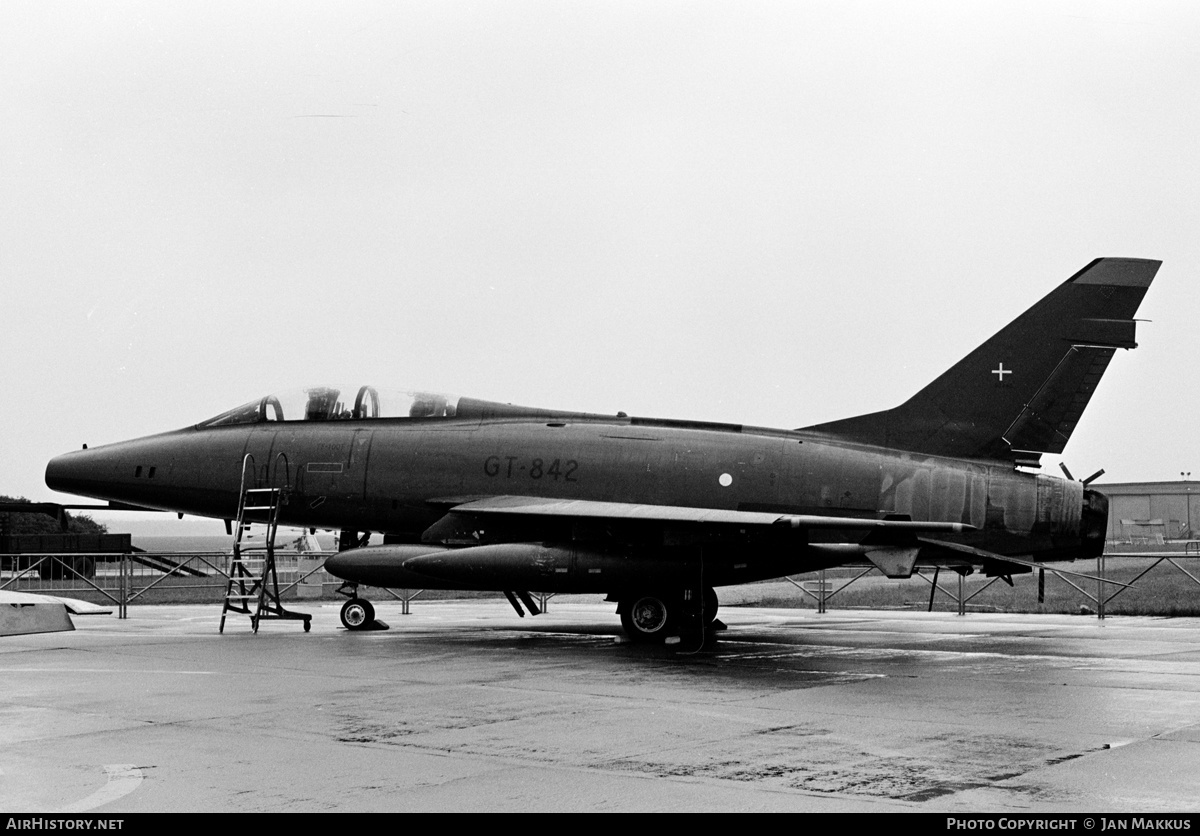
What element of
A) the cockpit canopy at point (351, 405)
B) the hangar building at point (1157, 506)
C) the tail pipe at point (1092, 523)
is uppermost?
the cockpit canopy at point (351, 405)

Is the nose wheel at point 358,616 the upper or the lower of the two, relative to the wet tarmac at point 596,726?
lower

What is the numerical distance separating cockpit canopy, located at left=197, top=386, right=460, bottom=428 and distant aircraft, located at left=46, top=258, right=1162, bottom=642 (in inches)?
1.1

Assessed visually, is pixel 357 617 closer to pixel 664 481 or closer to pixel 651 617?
pixel 651 617

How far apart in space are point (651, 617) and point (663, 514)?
5.49ft

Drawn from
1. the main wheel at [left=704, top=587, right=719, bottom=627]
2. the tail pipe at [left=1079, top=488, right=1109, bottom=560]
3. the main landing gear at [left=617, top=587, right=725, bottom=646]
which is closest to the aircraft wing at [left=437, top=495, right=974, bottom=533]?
the main landing gear at [left=617, top=587, right=725, bottom=646]

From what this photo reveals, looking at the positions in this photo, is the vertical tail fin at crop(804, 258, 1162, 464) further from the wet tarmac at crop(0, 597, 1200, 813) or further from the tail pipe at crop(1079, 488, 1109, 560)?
the wet tarmac at crop(0, 597, 1200, 813)

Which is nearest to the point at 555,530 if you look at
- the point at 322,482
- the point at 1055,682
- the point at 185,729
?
the point at 322,482

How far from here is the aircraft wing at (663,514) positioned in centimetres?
1252

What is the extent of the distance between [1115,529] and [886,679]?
278 ft

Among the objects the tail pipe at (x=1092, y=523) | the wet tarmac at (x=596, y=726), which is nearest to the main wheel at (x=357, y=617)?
the wet tarmac at (x=596, y=726)

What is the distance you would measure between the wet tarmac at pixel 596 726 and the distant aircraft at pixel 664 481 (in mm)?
1037

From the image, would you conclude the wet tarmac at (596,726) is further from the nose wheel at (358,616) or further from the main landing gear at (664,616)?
the nose wheel at (358,616)

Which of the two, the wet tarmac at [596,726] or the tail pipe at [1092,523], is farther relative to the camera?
the tail pipe at [1092,523]

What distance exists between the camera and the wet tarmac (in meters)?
5.80
